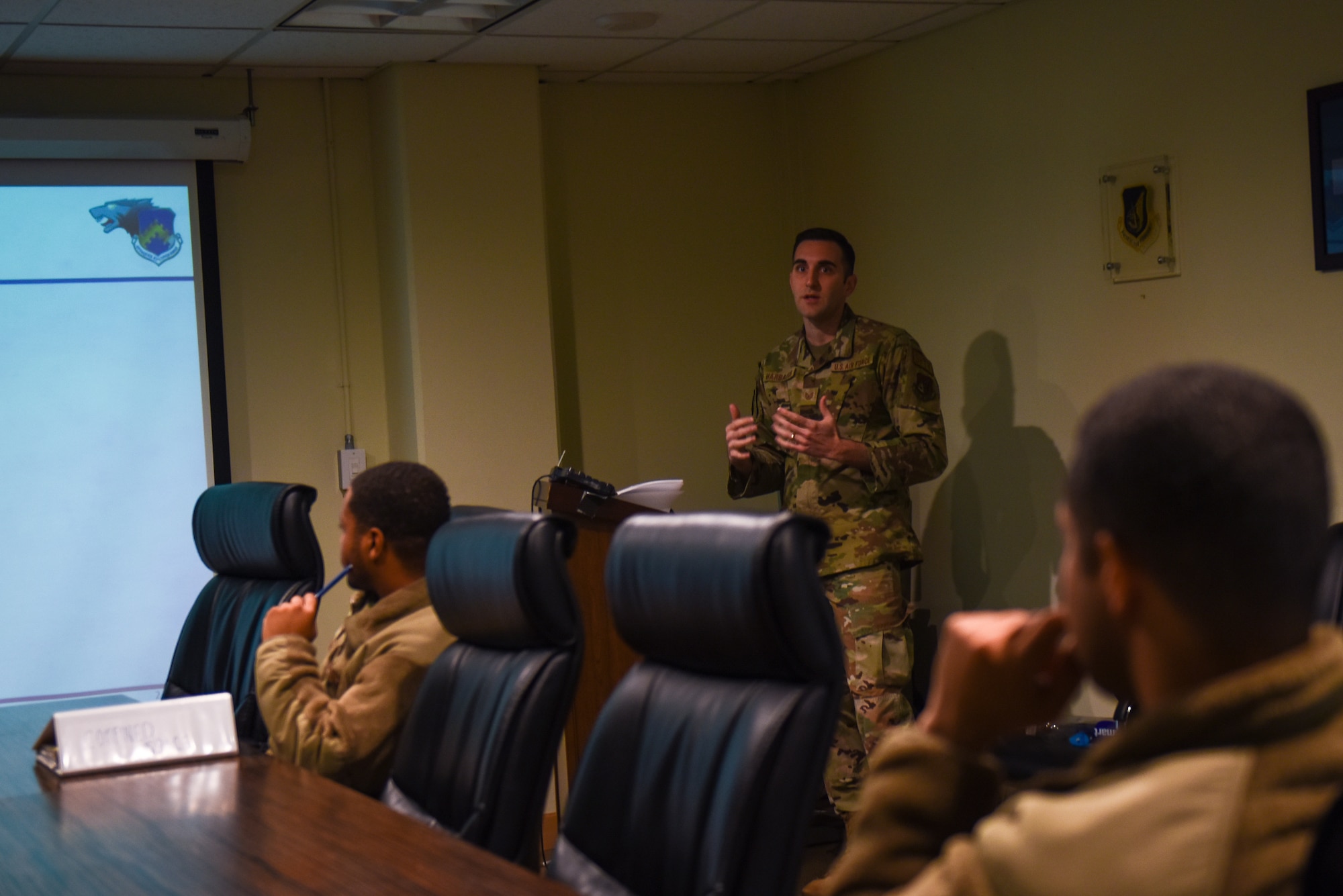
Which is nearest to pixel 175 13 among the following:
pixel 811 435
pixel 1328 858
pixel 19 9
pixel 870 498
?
pixel 19 9

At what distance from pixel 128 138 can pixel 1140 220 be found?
3.13 m

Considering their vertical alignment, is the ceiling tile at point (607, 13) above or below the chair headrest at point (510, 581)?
above

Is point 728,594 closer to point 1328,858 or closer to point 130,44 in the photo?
point 1328,858

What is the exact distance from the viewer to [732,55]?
4.89 m

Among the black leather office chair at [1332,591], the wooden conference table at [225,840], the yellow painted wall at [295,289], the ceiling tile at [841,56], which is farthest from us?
the yellow painted wall at [295,289]

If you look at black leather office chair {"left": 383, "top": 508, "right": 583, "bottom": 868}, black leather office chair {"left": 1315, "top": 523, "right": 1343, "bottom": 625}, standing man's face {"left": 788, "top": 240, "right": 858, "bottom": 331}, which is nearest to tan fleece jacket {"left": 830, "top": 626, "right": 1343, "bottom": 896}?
black leather office chair {"left": 1315, "top": 523, "right": 1343, "bottom": 625}

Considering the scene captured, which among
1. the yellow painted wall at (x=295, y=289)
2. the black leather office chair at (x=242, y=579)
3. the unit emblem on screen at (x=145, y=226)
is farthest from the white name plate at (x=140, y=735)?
the unit emblem on screen at (x=145, y=226)

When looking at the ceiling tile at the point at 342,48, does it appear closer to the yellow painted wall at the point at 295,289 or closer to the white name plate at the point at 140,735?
the yellow painted wall at the point at 295,289

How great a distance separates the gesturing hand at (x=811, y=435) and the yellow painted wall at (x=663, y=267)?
135 cm

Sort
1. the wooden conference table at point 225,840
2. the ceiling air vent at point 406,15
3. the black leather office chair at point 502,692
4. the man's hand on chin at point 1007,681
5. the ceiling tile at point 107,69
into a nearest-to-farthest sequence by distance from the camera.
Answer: the man's hand on chin at point 1007,681
the wooden conference table at point 225,840
the black leather office chair at point 502,692
the ceiling air vent at point 406,15
the ceiling tile at point 107,69

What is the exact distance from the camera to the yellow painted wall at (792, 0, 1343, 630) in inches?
142

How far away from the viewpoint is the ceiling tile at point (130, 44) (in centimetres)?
420

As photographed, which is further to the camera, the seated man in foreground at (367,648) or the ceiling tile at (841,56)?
the ceiling tile at (841,56)

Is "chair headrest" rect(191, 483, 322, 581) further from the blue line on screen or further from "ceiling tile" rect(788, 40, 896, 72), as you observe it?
"ceiling tile" rect(788, 40, 896, 72)
